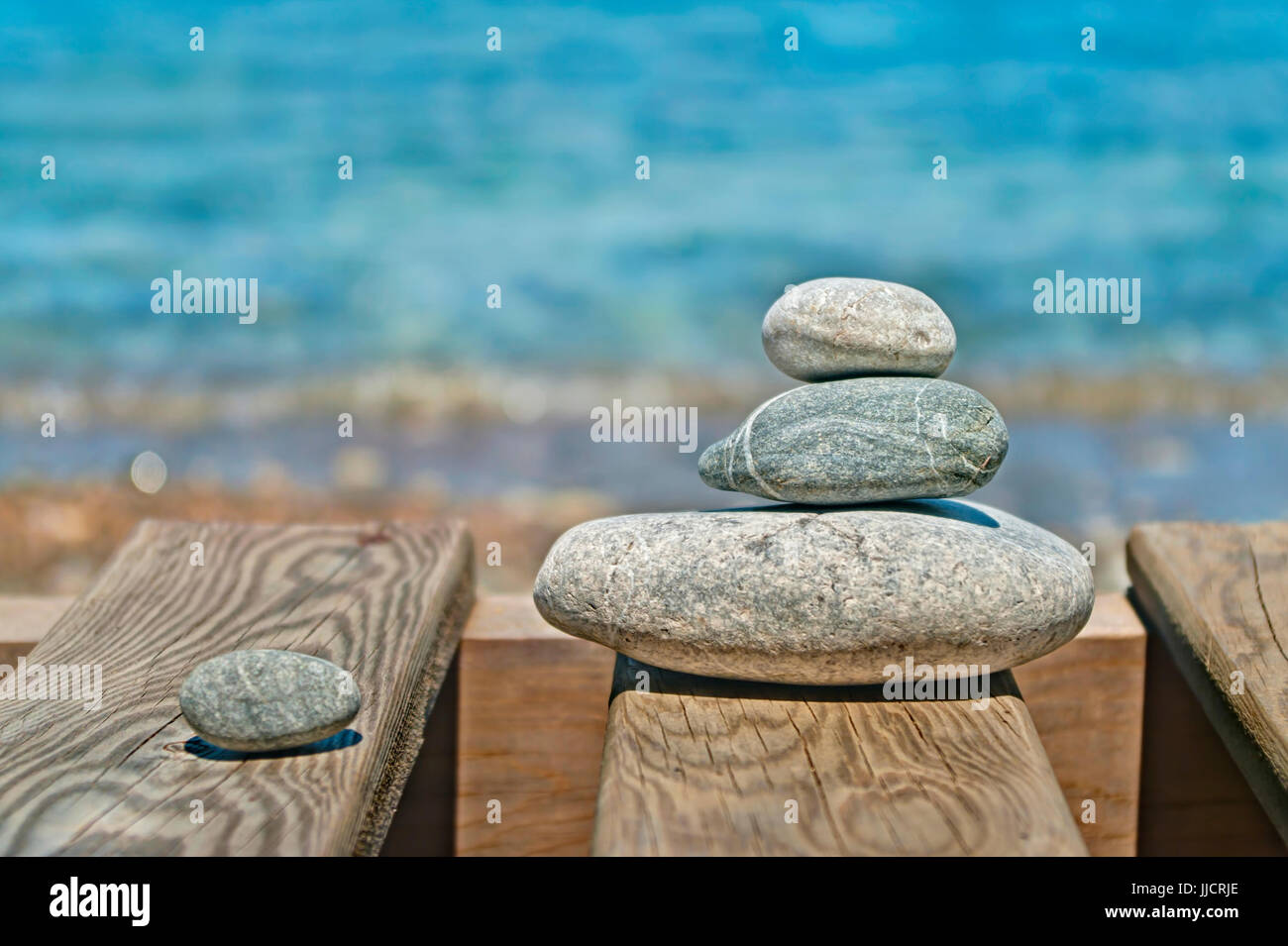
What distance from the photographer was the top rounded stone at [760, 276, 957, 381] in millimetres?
2914

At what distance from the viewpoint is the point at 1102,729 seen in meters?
3.52

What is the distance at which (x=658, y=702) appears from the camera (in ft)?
9.03

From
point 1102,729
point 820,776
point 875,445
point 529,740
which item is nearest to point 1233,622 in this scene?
point 1102,729

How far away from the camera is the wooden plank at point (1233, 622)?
2.78 m

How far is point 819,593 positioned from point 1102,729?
1496 millimetres

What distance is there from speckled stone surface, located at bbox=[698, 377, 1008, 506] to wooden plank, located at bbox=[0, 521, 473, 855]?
1.16 meters

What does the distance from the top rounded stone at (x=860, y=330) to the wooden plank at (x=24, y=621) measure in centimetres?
255

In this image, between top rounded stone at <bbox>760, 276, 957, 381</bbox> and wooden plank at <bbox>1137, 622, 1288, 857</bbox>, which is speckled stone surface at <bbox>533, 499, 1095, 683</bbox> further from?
wooden plank at <bbox>1137, 622, 1288, 857</bbox>

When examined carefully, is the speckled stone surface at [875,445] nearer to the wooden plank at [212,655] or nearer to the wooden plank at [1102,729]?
the wooden plank at [1102,729]

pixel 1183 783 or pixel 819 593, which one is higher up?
pixel 819 593

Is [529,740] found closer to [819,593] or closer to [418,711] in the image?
[418,711]

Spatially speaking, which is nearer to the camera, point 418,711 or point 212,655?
point 418,711

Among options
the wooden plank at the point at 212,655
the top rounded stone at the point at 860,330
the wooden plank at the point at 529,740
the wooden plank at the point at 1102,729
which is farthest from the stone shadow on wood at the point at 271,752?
the wooden plank at the point at 1102,729
